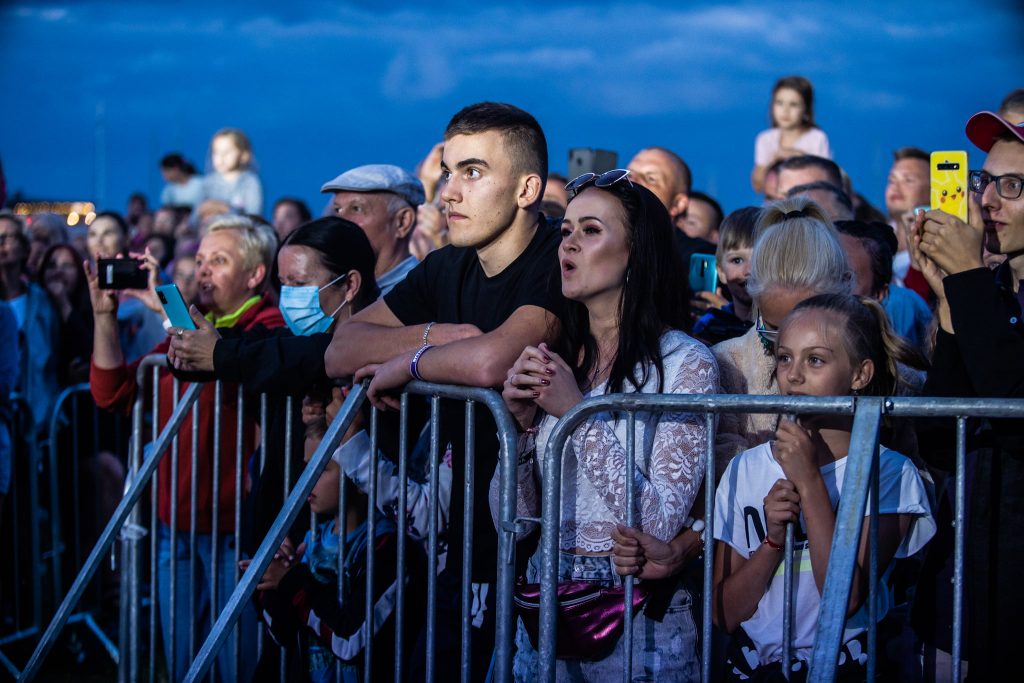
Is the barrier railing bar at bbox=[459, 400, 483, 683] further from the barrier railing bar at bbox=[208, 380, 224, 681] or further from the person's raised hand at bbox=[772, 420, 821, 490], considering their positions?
the barrier railing bar at bbox=[208, 380, 224, 681]

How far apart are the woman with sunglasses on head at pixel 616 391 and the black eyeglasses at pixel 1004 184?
36.3 inches

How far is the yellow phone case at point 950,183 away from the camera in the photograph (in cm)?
340

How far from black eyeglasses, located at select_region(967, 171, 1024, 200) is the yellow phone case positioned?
0.04 meters

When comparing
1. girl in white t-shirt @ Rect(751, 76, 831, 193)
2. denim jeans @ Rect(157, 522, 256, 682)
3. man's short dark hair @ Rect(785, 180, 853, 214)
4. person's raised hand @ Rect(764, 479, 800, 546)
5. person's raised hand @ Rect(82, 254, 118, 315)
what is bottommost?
denim jeans @ Rect(157, 522, 256, 682)

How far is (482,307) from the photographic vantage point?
403 centimetres

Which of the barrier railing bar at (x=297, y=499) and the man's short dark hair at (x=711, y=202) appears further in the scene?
the man's short dark hair at (x=711, y=202)

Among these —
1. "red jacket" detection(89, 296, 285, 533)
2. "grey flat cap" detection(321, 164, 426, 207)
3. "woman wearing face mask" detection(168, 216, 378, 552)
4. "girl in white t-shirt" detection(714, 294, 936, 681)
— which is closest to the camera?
"girl in white t-shirt" detection(714, 294, 936, 681)

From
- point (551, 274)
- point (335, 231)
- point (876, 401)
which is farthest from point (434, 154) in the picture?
point (876, 401)

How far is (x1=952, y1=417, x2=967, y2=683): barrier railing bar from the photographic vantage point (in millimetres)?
2912

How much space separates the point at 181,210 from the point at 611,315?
1023 centimetres

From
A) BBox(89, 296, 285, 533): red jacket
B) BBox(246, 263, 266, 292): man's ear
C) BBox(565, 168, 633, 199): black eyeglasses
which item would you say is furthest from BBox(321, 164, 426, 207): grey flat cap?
BBox(565, 168, 633, 199): black eyeglasses

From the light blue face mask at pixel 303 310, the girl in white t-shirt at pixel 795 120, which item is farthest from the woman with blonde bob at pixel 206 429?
the girl in white t-shirt at pixel 795 120

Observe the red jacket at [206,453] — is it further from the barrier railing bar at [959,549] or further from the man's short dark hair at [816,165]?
the barrier railing bar at [959,549]

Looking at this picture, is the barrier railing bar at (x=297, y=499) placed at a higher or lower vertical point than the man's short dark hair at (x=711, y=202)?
lower
